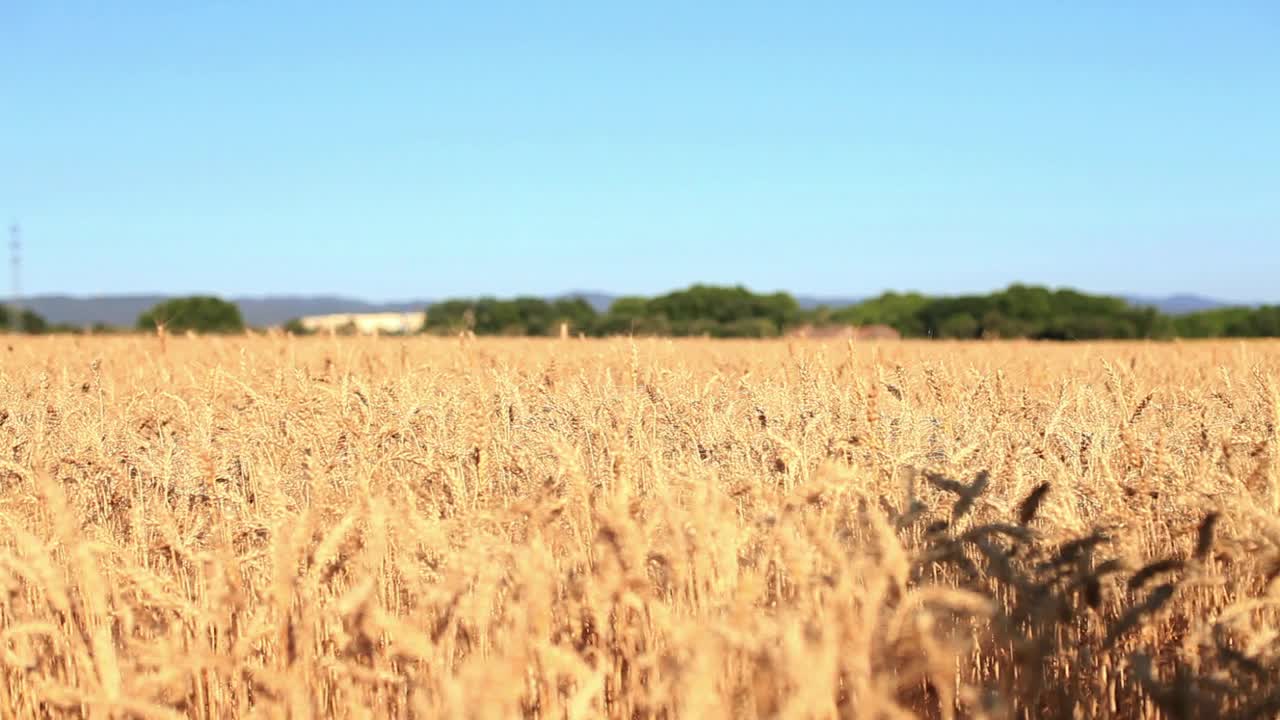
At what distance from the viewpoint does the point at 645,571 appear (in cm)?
214

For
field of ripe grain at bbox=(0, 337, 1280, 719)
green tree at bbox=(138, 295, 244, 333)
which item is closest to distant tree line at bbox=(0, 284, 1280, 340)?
green tree at bbox=(138, 295, 244, 333)

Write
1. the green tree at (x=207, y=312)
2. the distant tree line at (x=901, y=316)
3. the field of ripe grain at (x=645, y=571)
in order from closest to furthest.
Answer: the field of ripe grain at (x=645, y=571) < the distant tree line at (x=901, y=316) < the green tree at (x=207, y=312)

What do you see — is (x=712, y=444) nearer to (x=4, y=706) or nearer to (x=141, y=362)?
(x=4, y=706)

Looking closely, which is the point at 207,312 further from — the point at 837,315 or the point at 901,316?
the point at 901,316

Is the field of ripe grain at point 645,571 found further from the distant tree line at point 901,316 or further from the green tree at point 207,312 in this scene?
the green tree at point 207,312

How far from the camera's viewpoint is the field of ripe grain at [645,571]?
1.71 meters

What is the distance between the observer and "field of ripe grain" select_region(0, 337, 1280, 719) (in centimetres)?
171

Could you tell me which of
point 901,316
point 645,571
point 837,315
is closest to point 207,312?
point 837,315

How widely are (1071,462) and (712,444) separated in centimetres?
124

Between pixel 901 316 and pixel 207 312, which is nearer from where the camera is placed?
pixel 207 312

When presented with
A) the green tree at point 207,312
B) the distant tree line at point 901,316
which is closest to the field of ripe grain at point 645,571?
the distant tree line at point 901,316

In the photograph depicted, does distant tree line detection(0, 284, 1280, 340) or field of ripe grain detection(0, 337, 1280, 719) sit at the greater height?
distant tree line detection(0, 284, 1280, 340)

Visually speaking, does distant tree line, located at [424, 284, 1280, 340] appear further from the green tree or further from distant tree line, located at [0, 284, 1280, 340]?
the green tree

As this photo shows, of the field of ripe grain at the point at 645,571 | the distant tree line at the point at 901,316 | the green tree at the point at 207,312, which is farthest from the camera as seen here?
the green tree at the point at 207,312
